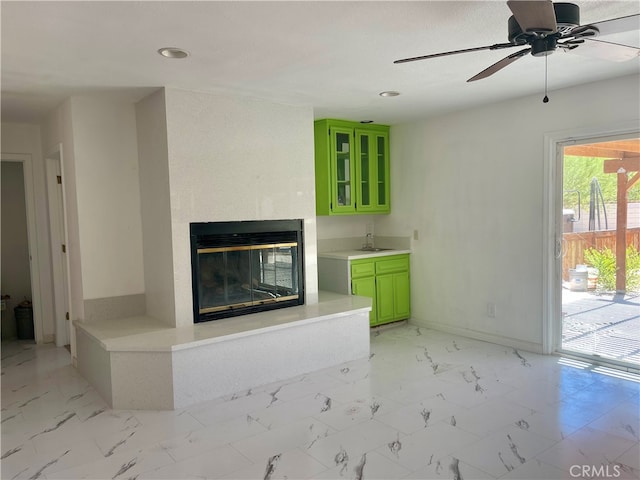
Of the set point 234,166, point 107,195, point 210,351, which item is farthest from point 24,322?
point 234,166

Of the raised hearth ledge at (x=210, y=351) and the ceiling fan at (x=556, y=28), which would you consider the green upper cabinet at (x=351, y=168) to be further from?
the ceiling fan at (x=556, y=28)

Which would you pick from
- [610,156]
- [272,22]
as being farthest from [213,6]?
[610,156]

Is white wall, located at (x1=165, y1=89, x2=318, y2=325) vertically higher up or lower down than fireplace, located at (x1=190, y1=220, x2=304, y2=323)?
higher up

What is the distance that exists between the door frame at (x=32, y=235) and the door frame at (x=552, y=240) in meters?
5.12

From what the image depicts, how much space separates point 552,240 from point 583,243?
248 millimetres

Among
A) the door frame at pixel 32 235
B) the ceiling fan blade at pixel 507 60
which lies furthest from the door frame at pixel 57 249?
the ceiling fan blade at pixel 507 60

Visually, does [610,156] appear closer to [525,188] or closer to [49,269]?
[525,188]

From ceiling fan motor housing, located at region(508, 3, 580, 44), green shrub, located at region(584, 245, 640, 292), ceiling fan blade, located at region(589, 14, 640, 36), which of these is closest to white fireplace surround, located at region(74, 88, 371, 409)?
green shrub, located at region(584, 245, 640, 292)

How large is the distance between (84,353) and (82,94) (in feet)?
7.00

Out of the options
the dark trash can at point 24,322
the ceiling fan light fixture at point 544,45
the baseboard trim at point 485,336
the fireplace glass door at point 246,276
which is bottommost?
the baseboard trim at point 485,336

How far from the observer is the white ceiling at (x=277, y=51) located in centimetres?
235

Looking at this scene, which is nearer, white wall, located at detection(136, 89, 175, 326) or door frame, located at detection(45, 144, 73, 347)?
white wall, located at detection(136, 89, 175, 326)

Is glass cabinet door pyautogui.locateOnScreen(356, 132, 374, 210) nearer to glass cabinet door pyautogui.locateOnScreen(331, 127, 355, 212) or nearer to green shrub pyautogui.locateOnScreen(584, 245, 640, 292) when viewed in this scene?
glass cabinet door pyautogui.locateOnScreen(331, 127, 355, 212)

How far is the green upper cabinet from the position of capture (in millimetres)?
5289
